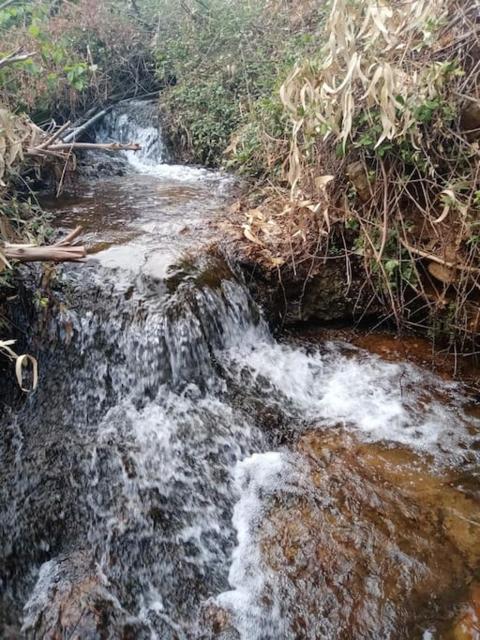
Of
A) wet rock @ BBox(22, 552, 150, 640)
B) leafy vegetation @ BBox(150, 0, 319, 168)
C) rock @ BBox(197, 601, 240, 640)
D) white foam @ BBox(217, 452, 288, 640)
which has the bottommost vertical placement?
wet rock @ BBox(22, 552, 150, 640)

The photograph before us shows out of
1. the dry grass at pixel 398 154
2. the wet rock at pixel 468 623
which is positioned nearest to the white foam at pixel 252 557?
the wet rock at pixel 468 623

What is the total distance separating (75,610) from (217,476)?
99 cm

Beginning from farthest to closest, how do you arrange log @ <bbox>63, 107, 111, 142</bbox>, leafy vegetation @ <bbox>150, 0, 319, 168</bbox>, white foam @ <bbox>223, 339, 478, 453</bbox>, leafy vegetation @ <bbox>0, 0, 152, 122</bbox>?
leafy vegetation @ <bbox>0, 0, 152, 122</bbox> < log @ <bbox>63, 107, 111, 142</bbox> < leafy vegetation @ <bbox>150, 0, 319, 168</bbox> < white foam @ <bbox>223, 339, 478, 453</bbox>

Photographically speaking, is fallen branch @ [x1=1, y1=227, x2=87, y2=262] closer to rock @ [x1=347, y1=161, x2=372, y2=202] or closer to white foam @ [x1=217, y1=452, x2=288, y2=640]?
white foam @ [x1=217, y1=452, x2=288, y2=640]

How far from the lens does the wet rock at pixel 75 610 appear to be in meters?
2.05

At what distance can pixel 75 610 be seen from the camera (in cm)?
210

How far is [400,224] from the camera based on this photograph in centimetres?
333

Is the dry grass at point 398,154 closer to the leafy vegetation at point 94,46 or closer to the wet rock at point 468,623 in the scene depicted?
the wet rock at point 468,623

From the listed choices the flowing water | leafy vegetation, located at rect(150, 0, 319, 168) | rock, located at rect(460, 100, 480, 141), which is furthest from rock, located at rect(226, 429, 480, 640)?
leafy vegetation, located at rect(150, 0, 319, 168)

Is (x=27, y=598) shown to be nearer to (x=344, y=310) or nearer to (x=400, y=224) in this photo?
(x=344, y=310)

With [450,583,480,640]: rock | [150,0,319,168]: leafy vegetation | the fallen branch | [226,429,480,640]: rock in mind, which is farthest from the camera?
[150,0,319,168]: leafy vegetation

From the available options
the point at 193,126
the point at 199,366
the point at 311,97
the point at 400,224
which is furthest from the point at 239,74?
the point at 199,366

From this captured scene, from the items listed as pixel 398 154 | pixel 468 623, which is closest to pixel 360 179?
pixel 398 154

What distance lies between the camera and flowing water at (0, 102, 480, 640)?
2121mm
